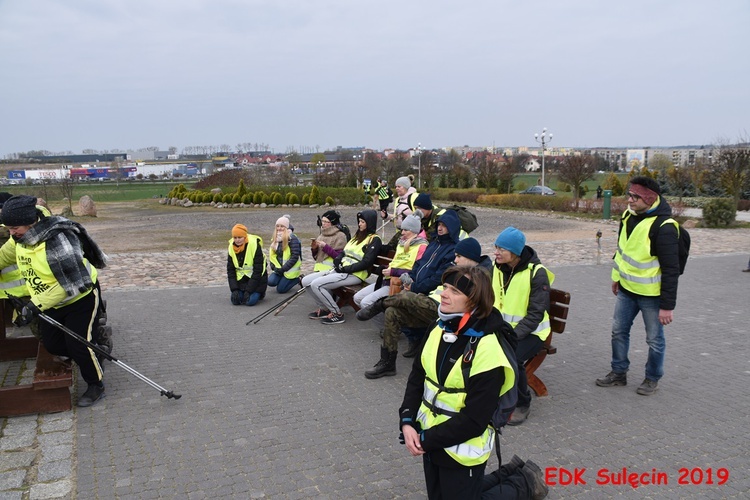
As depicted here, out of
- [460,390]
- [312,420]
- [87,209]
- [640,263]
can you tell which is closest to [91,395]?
[312,420]

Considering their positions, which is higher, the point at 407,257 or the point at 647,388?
the point at 407,257

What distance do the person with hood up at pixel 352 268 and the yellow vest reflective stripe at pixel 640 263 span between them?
3216 mm

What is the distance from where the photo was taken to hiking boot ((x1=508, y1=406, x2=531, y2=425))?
4844mm

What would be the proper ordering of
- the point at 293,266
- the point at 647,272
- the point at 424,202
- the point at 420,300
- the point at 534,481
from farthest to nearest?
the point at 293,266 → the point at 424,202 → the point at 420,300 → the point at 647,272 → the point at 534,481

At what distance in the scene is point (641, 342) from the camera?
6953 mm

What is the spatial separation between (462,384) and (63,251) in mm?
3845

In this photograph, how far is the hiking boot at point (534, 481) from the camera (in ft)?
11.8

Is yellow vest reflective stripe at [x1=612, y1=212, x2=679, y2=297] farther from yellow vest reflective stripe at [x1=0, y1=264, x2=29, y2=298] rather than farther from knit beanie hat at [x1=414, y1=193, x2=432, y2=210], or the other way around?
yellow vest reflective stripe at [x1=0, y1=264, x2=29, y2=298]

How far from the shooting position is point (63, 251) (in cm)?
512

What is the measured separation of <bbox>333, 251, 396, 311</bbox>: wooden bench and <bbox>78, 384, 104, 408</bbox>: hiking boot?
3224mm

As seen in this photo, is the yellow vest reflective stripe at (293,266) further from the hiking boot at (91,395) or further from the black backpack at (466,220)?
the hiking boot at (91,395)

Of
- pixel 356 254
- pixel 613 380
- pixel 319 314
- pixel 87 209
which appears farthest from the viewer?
pixel 87 209

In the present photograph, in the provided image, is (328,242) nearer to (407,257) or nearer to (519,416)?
(407,257)

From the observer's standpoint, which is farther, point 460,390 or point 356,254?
point 356,254
